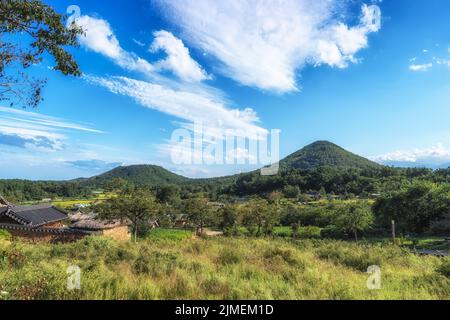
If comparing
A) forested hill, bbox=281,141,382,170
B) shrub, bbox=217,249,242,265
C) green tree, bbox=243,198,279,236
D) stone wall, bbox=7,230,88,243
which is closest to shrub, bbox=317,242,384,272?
shrub, bbox=217,249,242,265

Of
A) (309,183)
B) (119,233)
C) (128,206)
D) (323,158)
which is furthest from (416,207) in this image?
(323,158)

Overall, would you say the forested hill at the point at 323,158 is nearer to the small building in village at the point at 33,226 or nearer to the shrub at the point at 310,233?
the shrub at the point at 310,233

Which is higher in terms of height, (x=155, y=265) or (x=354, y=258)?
(x=155, y=265)

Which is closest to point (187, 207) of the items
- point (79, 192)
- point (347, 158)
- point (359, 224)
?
point (359, 224)

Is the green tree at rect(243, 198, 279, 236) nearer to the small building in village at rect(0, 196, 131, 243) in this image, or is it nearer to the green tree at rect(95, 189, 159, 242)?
the small building in village at rect(0, 196, 131, 243)

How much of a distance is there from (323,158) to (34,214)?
457 feet

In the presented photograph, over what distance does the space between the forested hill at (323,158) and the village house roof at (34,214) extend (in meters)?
119

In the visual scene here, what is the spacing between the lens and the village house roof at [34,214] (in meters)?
25.5

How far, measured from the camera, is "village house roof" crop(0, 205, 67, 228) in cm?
2545

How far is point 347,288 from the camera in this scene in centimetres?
651

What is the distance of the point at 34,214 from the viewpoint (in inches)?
1078

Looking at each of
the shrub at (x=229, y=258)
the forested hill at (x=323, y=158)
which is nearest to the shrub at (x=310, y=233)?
the shrub at (x=229, y=258)

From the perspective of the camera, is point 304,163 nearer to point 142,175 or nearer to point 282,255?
point 142,175
